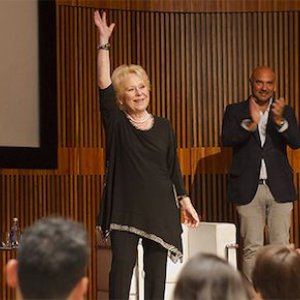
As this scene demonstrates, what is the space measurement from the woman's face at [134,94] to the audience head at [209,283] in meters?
2.16

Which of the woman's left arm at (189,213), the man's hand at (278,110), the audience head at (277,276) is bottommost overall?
the audience head at (277,276)

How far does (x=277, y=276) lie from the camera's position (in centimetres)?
228

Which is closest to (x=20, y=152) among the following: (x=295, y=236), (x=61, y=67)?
(x=61, y=67)

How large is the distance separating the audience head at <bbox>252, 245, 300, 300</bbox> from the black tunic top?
157 cm

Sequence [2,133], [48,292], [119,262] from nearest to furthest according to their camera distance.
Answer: [48,292] → [119,262] → [2,133]

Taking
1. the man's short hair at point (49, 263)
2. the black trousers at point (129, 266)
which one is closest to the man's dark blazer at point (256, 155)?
the black trousers at point (129, 266)

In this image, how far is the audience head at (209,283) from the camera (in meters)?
1.84

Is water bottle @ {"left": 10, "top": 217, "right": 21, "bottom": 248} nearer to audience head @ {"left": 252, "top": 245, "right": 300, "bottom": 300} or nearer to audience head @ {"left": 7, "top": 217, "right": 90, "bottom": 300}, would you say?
audience head @ {"left": 252, "top": 245, "right": 300, "bottom": 300}

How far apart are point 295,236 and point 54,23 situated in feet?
7.54

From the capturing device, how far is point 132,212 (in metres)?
3.89

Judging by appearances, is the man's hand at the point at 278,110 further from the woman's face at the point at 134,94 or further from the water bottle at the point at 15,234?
the water bottle at the point at 15,234

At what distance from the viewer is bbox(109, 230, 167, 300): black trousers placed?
3840mm

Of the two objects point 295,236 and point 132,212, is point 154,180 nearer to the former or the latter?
point 132,212

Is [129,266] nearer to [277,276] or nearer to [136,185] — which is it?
[136,185]
